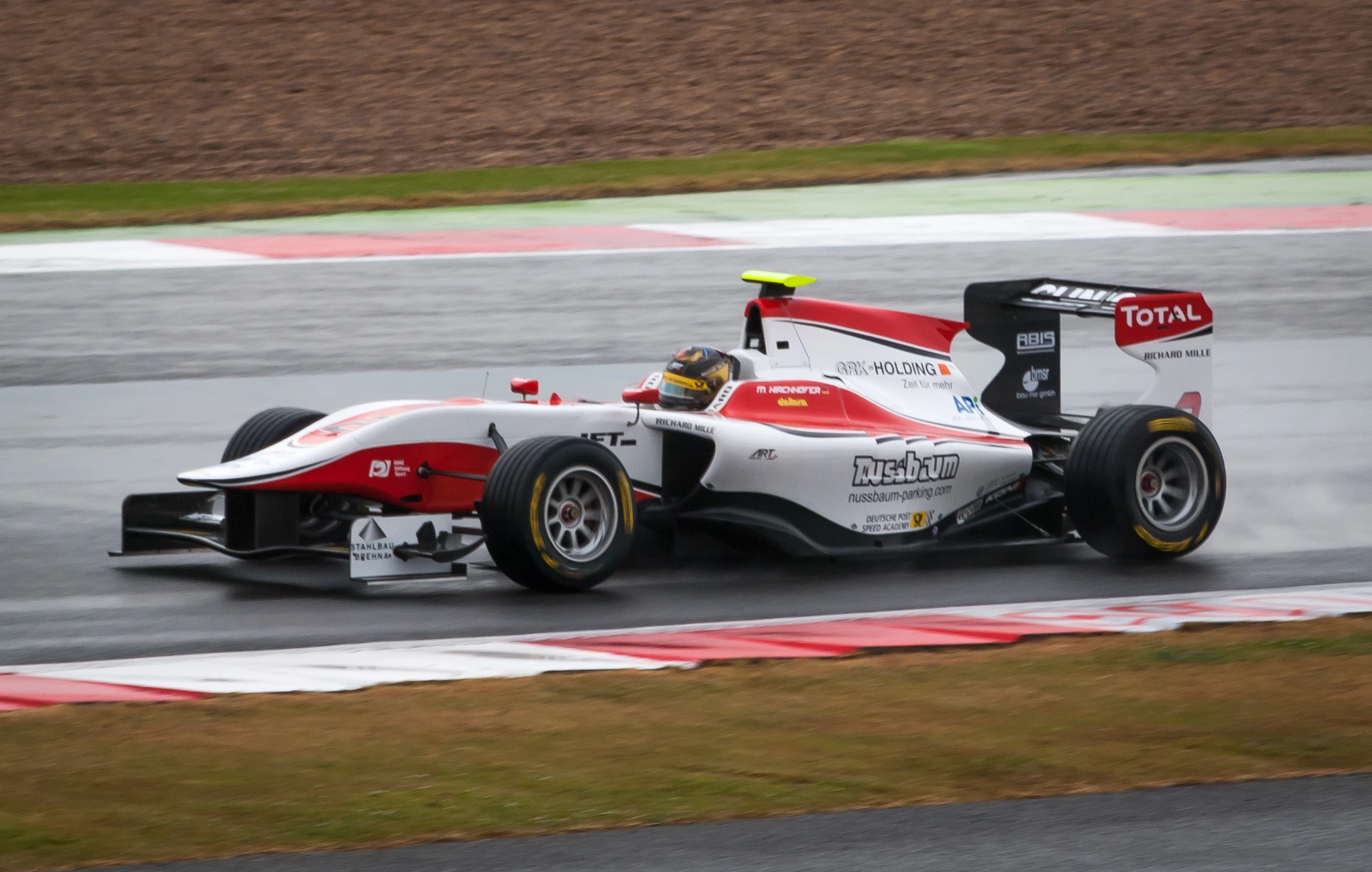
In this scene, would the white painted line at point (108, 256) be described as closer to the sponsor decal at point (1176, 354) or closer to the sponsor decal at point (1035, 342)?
the sponsor decal at point (1035, 342)

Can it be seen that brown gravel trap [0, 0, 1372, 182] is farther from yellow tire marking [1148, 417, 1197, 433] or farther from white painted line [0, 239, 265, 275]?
yellow tire marking [1148, 417, 1197, 433]

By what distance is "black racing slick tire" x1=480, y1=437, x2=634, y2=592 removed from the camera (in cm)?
909

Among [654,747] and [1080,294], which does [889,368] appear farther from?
[654,747]

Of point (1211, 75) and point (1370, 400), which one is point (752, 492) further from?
point (1211, 75)

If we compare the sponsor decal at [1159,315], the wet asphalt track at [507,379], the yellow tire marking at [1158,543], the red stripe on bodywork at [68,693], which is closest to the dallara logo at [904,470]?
the wet asphalt track at [507,379]

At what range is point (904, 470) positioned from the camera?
10.5 meters

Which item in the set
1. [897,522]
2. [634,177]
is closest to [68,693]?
[897,522]

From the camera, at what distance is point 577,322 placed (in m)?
17.2

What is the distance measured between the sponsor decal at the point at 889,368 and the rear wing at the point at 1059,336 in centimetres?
71

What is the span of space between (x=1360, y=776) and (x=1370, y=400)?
9.15 metres

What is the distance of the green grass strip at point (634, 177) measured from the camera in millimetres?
21672

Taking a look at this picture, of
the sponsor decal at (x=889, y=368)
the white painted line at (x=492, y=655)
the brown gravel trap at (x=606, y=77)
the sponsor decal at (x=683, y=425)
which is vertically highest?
the brown gravel trap at (x=606, y=77)

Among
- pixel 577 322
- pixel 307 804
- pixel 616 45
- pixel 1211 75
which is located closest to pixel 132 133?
pixel 616 45

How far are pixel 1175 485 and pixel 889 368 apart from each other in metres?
1.67
